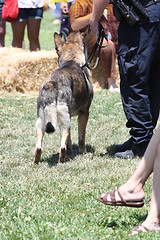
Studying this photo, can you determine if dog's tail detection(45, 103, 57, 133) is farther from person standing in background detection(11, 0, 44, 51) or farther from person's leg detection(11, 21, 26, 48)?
person's leg detection(11, 21, 26, 48)

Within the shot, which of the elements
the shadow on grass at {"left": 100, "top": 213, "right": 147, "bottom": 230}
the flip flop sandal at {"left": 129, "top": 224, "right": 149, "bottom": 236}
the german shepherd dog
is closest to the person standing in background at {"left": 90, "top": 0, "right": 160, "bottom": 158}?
the german shepherd dog

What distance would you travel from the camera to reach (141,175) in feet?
12.2

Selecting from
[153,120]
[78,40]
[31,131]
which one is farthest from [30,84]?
[153,120]

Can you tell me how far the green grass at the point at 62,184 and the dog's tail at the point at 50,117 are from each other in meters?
0.42

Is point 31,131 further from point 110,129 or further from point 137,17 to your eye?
point 137,17

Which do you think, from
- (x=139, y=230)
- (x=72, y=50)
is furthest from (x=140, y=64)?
(x=139, y=230)

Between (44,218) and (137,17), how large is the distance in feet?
7.79

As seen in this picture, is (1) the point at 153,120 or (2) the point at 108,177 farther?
(1) the point at 153,120

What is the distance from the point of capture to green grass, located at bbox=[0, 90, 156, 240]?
11.9ft

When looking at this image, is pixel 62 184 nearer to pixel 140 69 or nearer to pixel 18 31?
pixel 140 69

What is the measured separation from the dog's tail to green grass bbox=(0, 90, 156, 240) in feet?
1.37

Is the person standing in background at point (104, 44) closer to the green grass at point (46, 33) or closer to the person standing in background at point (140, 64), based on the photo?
the person standing in background at point (140, 64)

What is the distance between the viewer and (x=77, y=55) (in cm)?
657

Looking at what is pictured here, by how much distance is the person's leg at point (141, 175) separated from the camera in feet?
11.8
